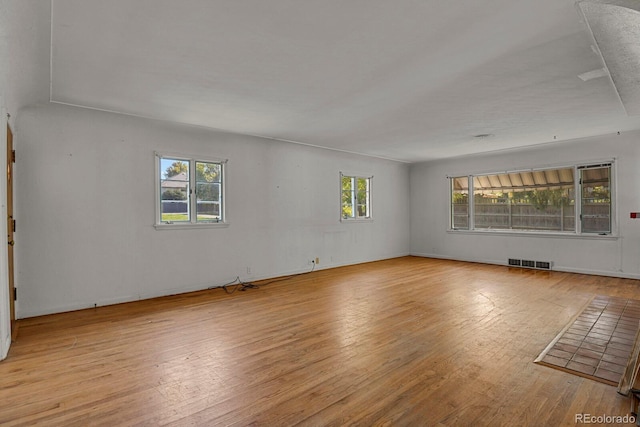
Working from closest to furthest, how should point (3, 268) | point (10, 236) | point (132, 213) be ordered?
point (3, 268) < point (10, 236) < point (132, 213)

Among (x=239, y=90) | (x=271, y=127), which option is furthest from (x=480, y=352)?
(x=271, y=127)

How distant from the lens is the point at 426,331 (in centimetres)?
342

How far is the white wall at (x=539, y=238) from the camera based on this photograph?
5949 millimetres

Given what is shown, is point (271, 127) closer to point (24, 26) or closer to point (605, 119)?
point (24, 26)

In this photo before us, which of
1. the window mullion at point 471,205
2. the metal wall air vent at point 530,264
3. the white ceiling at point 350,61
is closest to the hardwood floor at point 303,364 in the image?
the metal wall air vent at point 530,264

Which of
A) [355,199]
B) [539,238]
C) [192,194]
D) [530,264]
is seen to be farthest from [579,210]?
[192,194]

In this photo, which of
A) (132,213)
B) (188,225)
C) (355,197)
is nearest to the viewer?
(132,213)

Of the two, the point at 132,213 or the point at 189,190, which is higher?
the point at 189,190

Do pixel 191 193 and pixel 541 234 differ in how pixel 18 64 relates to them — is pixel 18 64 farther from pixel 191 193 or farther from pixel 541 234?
pixel 541 234

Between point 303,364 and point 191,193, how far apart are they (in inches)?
146

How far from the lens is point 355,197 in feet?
26.3

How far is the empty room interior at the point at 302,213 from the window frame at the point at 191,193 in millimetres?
43

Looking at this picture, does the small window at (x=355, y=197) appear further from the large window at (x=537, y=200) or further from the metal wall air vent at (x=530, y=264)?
the metal wall air vent at (x=530, y=264)

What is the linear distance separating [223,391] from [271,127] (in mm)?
4103
